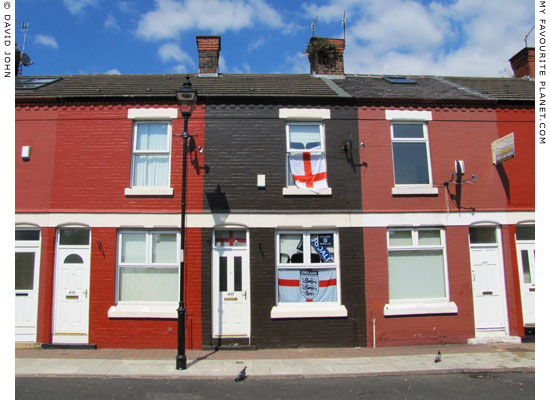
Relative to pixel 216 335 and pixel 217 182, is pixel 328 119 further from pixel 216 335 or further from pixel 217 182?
pixel 216 335

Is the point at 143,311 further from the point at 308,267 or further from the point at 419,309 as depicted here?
the point at 419,309

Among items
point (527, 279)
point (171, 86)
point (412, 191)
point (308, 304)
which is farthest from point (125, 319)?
point (527, 279)

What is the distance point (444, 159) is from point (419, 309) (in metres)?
4.08

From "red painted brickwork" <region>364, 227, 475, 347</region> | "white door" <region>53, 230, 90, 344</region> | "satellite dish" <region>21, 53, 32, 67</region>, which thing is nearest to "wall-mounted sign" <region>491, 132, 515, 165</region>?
"red painted brickwork" <region>364, 227, 475, 347</region>

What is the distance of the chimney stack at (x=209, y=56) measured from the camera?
42.2 feet

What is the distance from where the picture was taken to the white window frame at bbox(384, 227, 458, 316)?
359 inches

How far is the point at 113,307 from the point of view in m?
8.93

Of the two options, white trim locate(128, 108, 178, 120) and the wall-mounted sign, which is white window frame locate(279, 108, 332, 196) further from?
the wall-mounted sign

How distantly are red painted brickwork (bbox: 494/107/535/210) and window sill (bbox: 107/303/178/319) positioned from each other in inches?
367

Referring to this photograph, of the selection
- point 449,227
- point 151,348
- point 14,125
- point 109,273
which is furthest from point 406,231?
point 14,125

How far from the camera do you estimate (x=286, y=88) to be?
10.8 m

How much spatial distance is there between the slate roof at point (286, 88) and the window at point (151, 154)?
2.83 ft

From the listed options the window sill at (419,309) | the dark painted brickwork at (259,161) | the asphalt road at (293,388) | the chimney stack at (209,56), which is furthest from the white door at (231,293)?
the chimney stack at (209,56)

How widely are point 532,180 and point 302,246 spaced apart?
6667 mm
